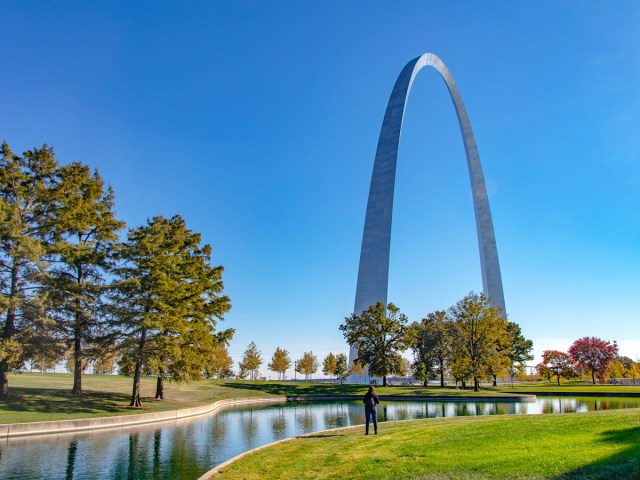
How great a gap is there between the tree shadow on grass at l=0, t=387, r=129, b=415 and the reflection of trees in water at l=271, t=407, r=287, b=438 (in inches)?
312

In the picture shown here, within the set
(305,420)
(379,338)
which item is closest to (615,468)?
(305,420)

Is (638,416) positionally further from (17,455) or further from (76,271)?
(76,271)

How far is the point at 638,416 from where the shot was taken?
11.8 m

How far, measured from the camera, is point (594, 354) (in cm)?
8231

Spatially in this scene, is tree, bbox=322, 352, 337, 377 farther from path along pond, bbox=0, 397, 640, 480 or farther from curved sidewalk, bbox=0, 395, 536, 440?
path along pond, bbox=0, 397, 640, 480

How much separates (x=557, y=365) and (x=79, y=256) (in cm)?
8221

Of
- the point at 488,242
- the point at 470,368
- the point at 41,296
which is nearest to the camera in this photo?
the point at 41,296

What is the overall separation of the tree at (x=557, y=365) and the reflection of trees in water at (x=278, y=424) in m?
70.0

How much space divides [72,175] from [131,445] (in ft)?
59.2

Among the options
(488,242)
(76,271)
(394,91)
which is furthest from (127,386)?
(488,242)

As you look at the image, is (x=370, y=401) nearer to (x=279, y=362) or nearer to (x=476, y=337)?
(x=476, y=337)

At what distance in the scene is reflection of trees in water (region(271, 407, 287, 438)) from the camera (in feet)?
66.3

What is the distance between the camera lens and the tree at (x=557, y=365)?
84562 mm

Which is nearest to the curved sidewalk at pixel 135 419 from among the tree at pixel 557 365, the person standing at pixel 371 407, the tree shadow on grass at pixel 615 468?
the person standing at pixel 371 407
